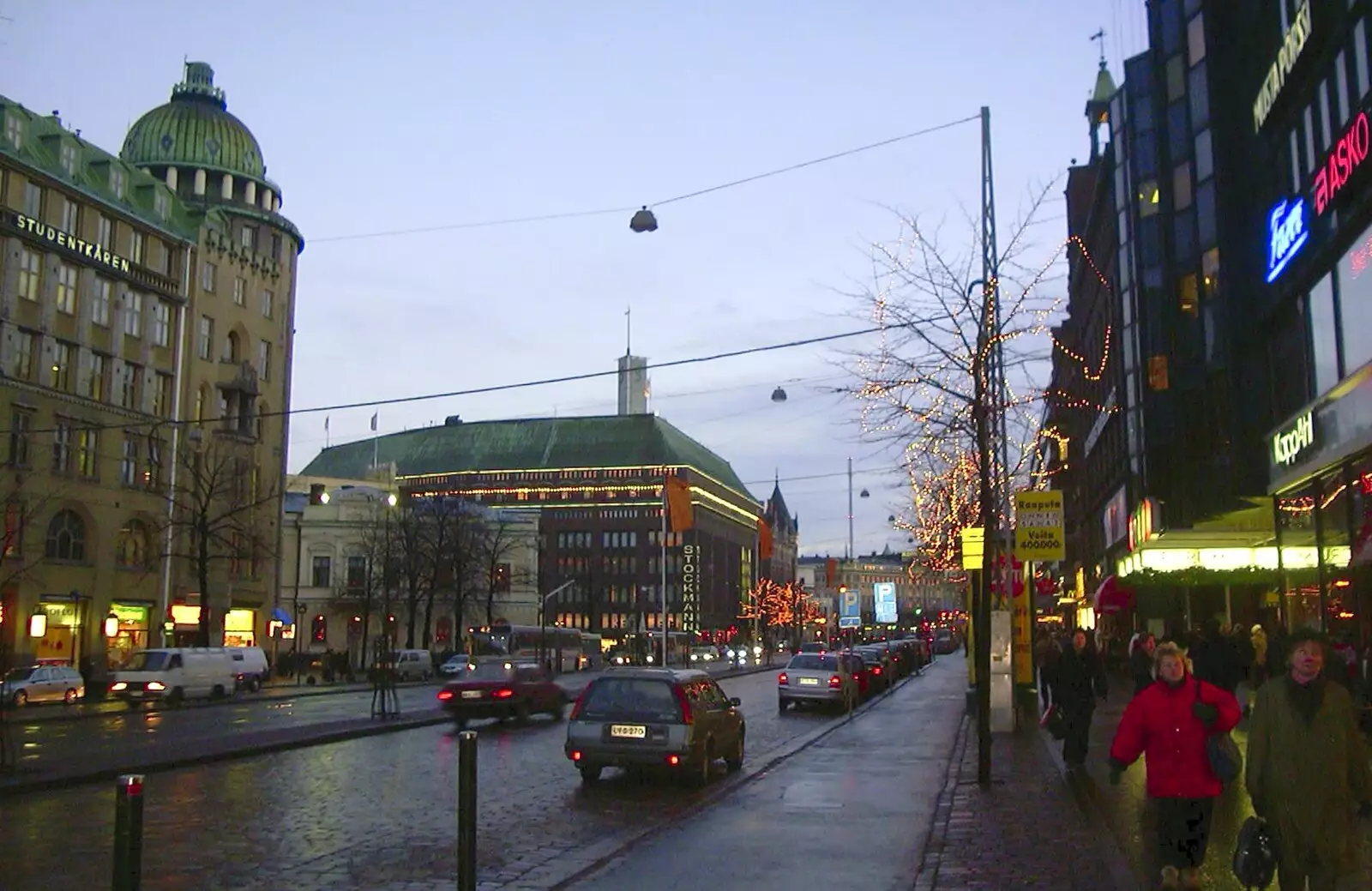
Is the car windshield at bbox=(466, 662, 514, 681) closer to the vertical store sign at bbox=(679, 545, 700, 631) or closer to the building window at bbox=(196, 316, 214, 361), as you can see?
the building window at bbox=(196, 316, 214, 361)

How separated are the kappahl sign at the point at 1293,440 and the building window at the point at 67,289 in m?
44.8

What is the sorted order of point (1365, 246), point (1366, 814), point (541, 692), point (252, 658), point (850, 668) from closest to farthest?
1. point (1366, 814)
2. point (1365, 246)
3. point (541, 692)
4. point (850, 668)
5. point (252, 658)

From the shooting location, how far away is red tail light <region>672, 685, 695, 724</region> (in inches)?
694

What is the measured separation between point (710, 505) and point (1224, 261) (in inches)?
5010

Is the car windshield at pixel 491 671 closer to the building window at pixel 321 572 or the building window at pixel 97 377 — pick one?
the building window at pixel 97 377

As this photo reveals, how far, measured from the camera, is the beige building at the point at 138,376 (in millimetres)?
49375

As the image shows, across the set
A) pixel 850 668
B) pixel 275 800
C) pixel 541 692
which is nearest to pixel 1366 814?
pixel 275 800

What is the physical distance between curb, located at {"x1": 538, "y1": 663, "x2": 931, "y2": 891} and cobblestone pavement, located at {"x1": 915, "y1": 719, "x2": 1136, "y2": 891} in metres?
2.72

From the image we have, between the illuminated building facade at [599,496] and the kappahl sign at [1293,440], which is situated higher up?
the illuminated building facade at [599,496]

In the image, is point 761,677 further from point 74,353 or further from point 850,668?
point 74,353

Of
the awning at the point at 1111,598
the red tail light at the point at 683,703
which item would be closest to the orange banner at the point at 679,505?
the awning at the point at 1111,598

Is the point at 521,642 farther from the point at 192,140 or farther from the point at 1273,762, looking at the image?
the point at 1273,762

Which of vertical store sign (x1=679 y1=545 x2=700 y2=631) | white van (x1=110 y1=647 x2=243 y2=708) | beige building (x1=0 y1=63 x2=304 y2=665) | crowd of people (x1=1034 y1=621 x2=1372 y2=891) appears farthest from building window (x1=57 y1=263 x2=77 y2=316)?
vertical store sign (x1=679 y1=545 x2=700 y2=631)

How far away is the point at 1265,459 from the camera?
2609cm
